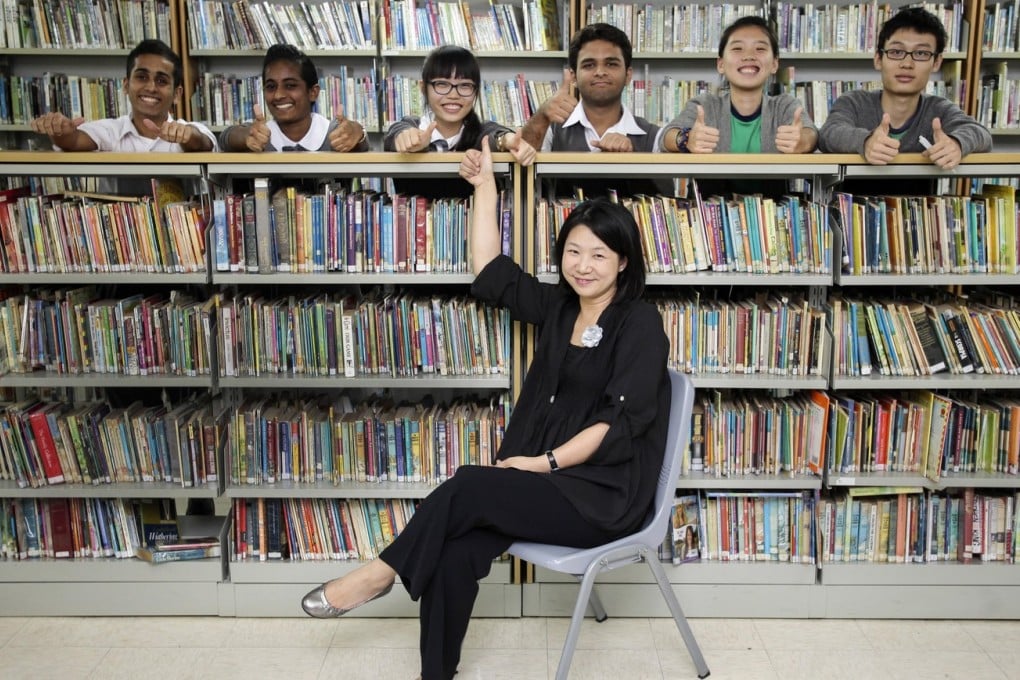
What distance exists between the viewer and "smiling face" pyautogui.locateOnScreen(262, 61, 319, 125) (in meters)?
2.99

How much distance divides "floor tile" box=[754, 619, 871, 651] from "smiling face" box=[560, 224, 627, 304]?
1.18m

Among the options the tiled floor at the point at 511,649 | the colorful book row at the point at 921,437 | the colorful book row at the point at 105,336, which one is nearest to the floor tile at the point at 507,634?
the tiled floor at the point at 511,649

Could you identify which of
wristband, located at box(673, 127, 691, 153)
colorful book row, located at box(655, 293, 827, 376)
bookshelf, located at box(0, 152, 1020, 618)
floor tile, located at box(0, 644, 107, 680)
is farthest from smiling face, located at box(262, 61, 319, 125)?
floor tile, located at box(0, 644, 107, 680)

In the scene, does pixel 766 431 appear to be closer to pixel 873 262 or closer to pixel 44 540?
pixel 873 262

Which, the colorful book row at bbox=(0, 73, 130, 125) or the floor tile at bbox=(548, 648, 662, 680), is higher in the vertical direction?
the colorful book row at bbox=(0, 73, 130, 125)

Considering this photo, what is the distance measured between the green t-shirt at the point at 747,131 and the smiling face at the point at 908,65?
0.42 m

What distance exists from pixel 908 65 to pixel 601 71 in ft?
3.22

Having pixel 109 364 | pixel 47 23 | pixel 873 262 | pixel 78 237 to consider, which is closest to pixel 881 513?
pixel 873 262

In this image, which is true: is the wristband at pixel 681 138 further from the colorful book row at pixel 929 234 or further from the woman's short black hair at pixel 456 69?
the woman's short black hair at pixel 456 69

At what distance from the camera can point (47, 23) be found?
4539 millimetres

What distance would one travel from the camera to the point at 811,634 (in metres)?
2.66

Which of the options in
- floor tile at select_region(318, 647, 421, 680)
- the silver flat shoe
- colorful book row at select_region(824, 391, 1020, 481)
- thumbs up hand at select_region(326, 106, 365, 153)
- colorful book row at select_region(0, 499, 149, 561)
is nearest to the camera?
the silver flat shoe

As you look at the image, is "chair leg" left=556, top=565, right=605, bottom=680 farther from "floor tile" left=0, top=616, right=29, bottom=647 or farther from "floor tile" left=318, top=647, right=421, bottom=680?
"floor tile" left=0, top=616, right=29, bottom=647

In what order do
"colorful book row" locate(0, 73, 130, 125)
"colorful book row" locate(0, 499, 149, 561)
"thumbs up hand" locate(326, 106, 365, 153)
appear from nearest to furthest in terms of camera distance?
"thumbs up hand" locate(326, 106, 365, 153) < "colorful book row" locate(0, 499, 149, 561) < "colorful book row" locate(0, 73, 130, 125)
